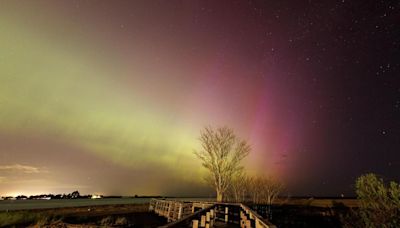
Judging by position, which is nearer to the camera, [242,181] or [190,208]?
[190,208]

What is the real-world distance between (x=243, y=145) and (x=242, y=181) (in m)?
19.0

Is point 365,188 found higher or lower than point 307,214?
higher

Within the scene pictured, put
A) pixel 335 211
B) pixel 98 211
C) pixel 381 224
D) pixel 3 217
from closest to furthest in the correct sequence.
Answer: pixel 381 224
pixel 3 217
pixel 335 211
pixel 98 211

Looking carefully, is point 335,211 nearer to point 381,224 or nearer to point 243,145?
point 243,145

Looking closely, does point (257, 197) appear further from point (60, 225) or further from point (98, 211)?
point (60, 225)

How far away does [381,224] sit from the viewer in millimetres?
11070

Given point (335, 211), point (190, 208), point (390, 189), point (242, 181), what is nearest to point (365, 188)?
point (390, 189)

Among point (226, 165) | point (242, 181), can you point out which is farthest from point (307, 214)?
point (242, 181)

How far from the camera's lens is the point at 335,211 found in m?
26.0

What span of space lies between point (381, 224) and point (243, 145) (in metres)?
20.3

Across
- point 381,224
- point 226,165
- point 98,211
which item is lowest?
point 98,211


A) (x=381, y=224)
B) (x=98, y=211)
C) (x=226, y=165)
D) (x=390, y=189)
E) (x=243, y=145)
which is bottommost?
(x=98, y=211)

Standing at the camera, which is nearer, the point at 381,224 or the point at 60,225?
the point at 381,224

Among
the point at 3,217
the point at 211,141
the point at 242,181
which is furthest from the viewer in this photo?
the point at 242,181
